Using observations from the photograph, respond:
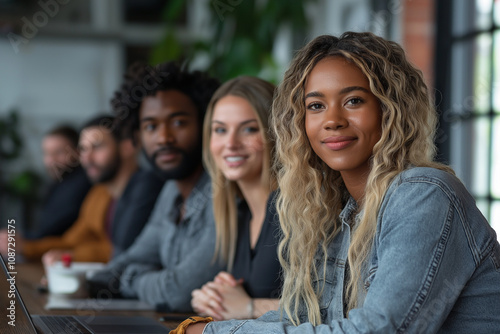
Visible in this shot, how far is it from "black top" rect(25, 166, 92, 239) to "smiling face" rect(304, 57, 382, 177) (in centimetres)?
277

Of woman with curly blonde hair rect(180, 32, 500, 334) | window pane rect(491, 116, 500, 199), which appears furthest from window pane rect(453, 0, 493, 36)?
woman with curly blonde hair rect(180, 32, 500, 334)

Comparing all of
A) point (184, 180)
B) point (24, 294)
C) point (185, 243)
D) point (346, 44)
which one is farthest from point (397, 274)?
point (24, 294)

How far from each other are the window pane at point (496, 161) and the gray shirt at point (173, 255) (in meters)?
1.30

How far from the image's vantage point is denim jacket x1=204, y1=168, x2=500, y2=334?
1006 millimetres

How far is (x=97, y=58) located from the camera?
585cm

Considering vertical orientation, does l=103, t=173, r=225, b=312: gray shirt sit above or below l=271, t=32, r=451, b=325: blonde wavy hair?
below

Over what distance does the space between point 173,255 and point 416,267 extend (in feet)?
3.93

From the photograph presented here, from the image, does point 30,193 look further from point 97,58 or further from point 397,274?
point 397,274

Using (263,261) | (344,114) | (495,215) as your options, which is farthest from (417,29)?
(344,114)

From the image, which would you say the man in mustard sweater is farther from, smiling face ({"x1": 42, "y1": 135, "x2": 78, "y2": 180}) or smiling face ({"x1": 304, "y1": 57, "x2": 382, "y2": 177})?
smiling face ({"x1": 304, "y1": 57, "x2": 382, "y2": 177})

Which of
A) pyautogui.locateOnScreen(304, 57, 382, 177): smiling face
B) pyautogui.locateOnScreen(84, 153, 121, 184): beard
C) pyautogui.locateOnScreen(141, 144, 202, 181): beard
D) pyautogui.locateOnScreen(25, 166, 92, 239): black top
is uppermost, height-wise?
pyautogui.locateOnScreen(304, 57, 382, 177): smiling face


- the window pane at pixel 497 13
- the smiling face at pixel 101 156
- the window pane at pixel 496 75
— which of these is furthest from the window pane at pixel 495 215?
the smiling face at pixel 101 156

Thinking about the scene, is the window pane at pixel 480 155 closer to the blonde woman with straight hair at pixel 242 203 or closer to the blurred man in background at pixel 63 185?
the blonde woman with straight hair at pixel 242 203

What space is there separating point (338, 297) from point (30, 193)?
15.5 feet
